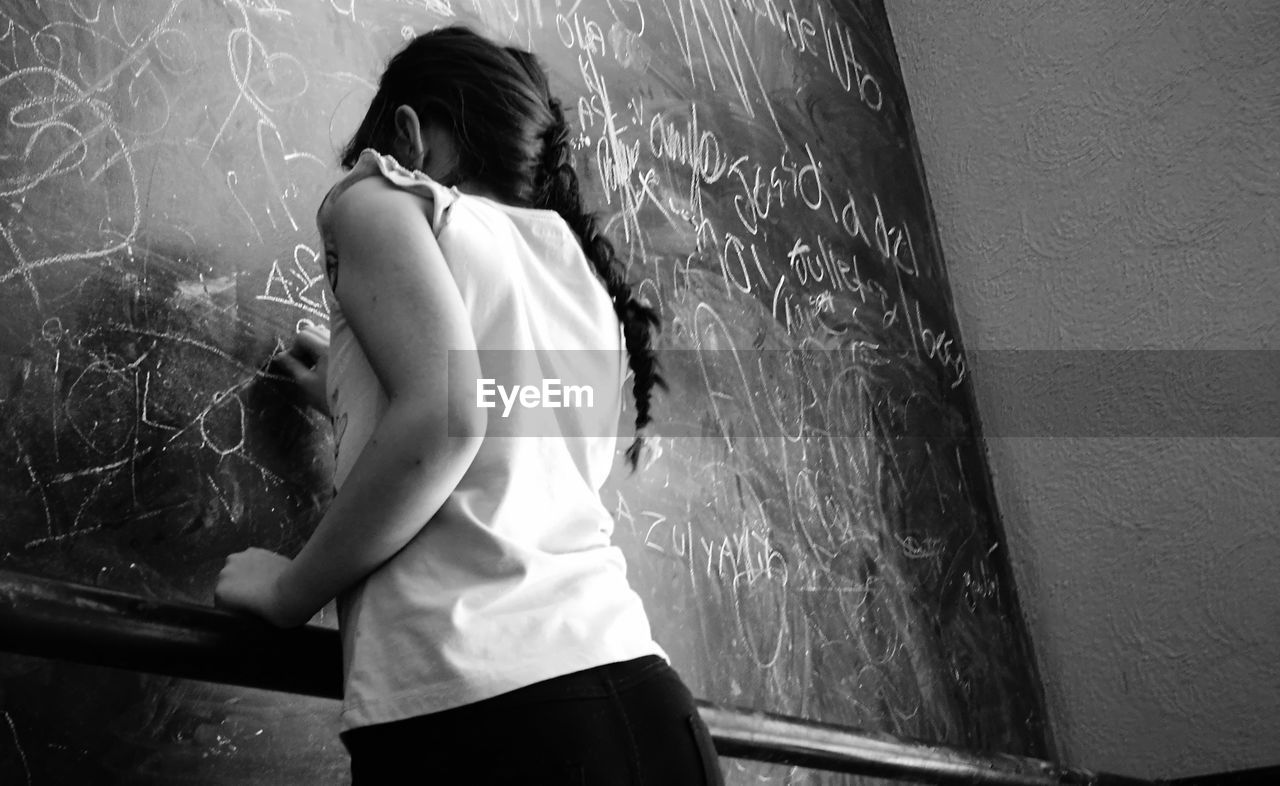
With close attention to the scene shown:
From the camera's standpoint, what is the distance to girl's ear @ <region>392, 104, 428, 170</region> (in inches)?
41.4

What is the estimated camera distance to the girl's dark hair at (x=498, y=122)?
3.43 feet

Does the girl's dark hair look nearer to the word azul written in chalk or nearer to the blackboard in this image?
the word azul written in chalk

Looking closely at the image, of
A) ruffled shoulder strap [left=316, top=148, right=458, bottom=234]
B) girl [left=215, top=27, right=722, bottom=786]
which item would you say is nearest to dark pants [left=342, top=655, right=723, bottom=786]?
girl [left=215, top=27, right=722, bottom=786]

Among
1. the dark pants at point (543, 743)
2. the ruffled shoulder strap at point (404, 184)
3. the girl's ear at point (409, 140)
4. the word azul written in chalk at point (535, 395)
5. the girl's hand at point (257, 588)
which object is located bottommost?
the dark pants at point (543, 743)

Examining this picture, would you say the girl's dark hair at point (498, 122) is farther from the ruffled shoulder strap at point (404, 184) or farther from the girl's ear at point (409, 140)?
the ruffled shoulder strap at point (404, 184)

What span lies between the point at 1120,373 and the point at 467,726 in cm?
228

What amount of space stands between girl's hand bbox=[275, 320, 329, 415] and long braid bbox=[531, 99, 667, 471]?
0.96 feet

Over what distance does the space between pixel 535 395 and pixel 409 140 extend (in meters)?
0.27

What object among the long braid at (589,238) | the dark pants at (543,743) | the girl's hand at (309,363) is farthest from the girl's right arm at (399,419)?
the girl's hand at (309,363)

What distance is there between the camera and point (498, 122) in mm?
1048

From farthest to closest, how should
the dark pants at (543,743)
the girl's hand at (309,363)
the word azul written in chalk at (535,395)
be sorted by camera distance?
1. the girl's hand at (309,363)
2. the word azul written in chalk at (535,395)
3. the dark pants at (543,743)

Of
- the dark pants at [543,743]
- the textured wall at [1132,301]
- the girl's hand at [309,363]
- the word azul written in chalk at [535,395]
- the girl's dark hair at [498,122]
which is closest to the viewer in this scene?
the dark pants at [543,743]

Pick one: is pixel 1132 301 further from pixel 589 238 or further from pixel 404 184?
pixel 404 184

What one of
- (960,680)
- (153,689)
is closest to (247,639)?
(153,689)
